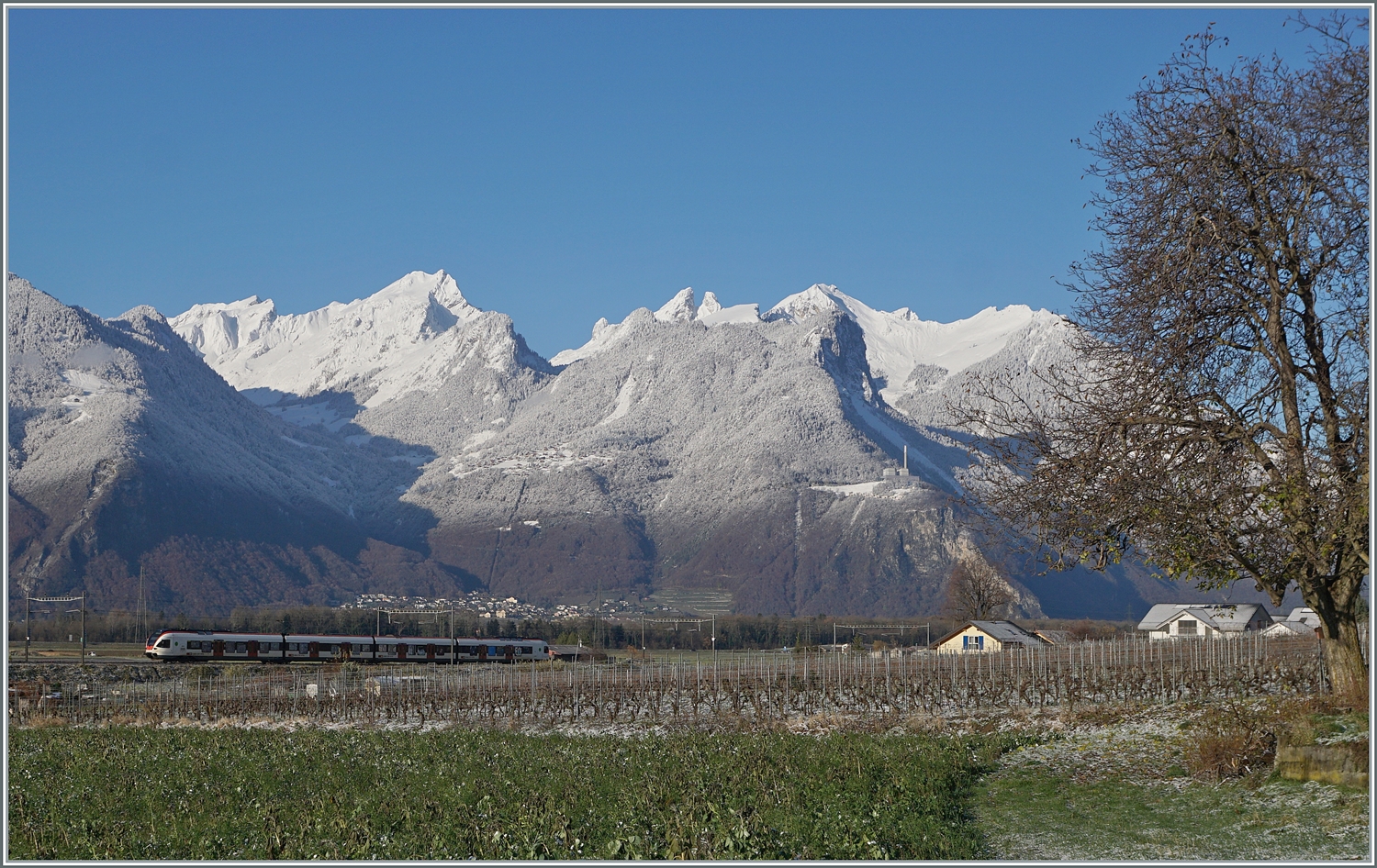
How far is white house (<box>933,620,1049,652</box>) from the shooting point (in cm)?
7419

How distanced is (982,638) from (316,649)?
41812 mm

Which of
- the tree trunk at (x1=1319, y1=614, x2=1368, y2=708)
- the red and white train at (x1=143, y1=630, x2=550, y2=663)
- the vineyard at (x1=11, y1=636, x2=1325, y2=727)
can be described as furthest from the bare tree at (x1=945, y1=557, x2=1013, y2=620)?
the tree trunk at (x1=1319, y1=614, x2=1368, y2=708)

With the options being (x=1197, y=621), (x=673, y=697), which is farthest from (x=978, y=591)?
(x=673, y=697)

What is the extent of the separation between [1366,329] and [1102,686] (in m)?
24.3

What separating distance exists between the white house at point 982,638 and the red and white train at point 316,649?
27984 millimetres

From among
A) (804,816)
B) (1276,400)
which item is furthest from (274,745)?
(1276,400)

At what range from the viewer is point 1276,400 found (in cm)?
1292

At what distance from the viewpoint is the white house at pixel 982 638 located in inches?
2921

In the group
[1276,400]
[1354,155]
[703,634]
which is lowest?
[703,634]

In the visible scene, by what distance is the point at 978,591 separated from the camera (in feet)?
295

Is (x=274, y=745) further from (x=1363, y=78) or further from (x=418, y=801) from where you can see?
(x=1363, y=78)

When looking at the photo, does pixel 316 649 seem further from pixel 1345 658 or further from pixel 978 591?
pixel 1345 658

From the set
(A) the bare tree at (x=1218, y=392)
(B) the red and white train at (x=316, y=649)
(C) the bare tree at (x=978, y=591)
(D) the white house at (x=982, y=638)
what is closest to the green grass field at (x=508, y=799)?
(A) the bare tree at (x=1218, y=392)

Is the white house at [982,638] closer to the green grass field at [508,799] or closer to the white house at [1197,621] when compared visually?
the white house at [1197,621]
